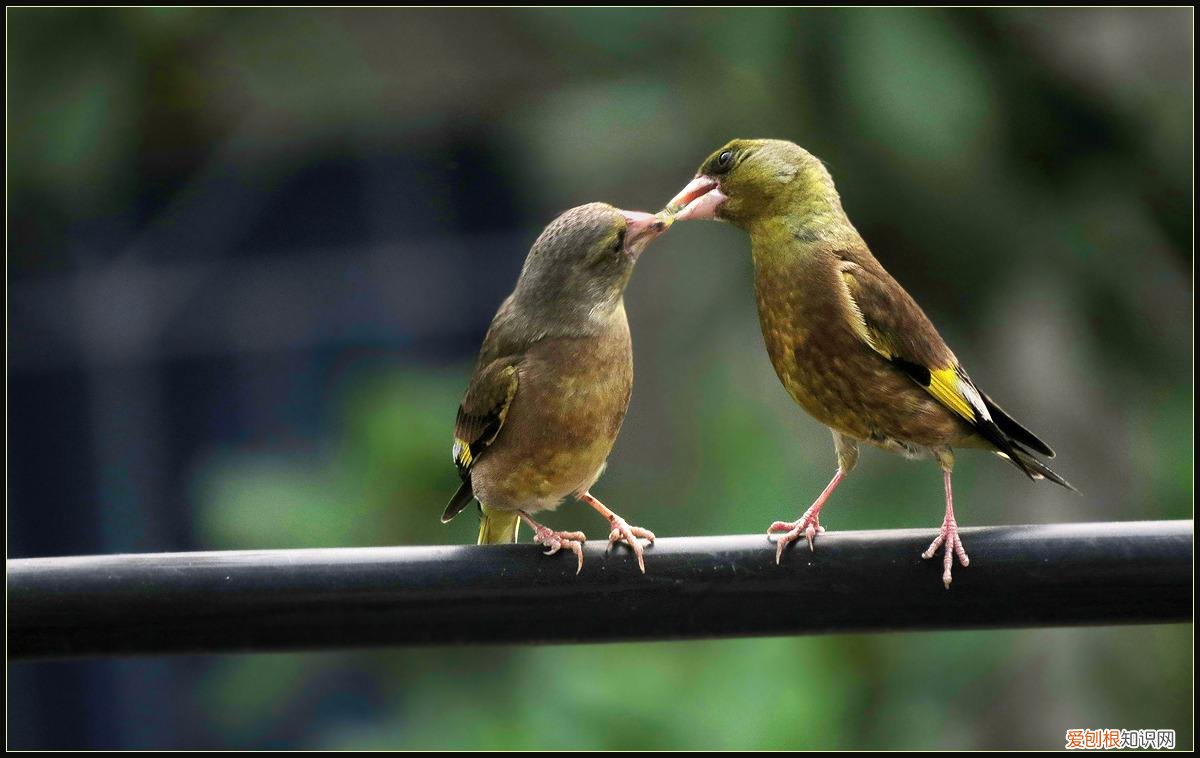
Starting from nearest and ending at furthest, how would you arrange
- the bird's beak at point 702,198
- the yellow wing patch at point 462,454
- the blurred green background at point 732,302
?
the bird's beak at point 702,198 < the yellow wing patch at point 462,454 < the blurred green background at point 732,302

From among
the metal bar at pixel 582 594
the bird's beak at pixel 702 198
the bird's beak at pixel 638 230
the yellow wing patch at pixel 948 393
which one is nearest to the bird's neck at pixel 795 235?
the bird's beak at pixel 702 198

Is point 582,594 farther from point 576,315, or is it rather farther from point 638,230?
point 638,230

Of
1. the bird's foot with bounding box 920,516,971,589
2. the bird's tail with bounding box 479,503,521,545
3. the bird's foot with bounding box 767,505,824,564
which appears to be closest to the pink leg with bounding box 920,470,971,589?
the bird's foot with bounding box 920,516,971,589

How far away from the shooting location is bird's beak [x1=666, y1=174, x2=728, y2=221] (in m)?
2.95

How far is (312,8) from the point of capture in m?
6.70

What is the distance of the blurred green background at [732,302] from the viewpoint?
5051 mm

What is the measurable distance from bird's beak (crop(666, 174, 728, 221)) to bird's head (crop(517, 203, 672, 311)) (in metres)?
0.15

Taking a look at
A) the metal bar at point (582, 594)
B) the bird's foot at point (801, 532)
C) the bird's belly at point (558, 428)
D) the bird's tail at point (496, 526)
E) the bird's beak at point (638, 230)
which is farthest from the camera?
the bird's tail at point (496, 526)

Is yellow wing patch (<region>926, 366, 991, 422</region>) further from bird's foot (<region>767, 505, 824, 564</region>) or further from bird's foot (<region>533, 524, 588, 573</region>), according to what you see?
bird's foot (<region>533, 524, 588, 573</region>)

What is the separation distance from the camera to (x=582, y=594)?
2.83 meters

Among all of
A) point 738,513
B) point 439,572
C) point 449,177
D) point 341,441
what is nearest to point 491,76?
point 449,177

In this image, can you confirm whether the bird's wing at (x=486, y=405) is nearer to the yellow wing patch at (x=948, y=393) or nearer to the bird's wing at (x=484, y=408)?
the bird's wing at (x=484, y=408)

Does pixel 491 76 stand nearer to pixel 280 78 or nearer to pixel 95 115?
pixel 280 78

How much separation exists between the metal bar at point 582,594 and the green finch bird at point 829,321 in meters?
0.19
